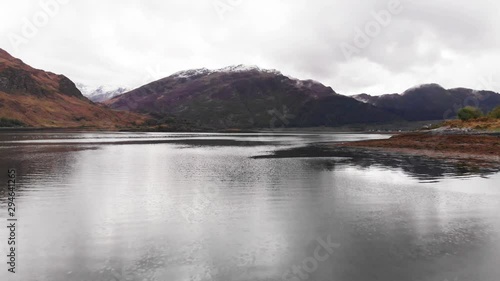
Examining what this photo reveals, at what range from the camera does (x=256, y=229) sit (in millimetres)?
22250

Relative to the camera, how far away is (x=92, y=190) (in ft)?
117

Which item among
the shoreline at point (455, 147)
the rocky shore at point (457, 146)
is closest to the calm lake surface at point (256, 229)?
the shoreline at point (455, 147)

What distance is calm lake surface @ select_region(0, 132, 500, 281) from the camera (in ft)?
52.8

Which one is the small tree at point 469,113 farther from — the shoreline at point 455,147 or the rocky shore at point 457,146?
the shoreline at point 455,147

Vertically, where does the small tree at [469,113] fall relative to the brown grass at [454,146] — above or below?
above

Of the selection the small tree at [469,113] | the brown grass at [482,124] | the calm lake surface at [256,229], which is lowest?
the calm lake surface at [256,229]

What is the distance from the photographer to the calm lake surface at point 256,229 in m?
16.1

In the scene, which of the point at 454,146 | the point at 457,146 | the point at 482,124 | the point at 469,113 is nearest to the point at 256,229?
the point at 457,146

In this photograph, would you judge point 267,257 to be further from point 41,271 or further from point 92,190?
point 92,190

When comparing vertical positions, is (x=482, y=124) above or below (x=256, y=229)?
above

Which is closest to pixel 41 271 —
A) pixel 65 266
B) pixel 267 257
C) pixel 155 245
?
pixel 65 266

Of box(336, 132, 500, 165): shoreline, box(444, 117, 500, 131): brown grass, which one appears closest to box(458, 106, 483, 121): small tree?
box(444, 117, 500, 131): brown grass

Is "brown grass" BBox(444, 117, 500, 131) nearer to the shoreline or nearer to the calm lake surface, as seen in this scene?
the shoreline

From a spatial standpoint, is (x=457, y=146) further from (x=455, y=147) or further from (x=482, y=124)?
(x=482, y=124)
